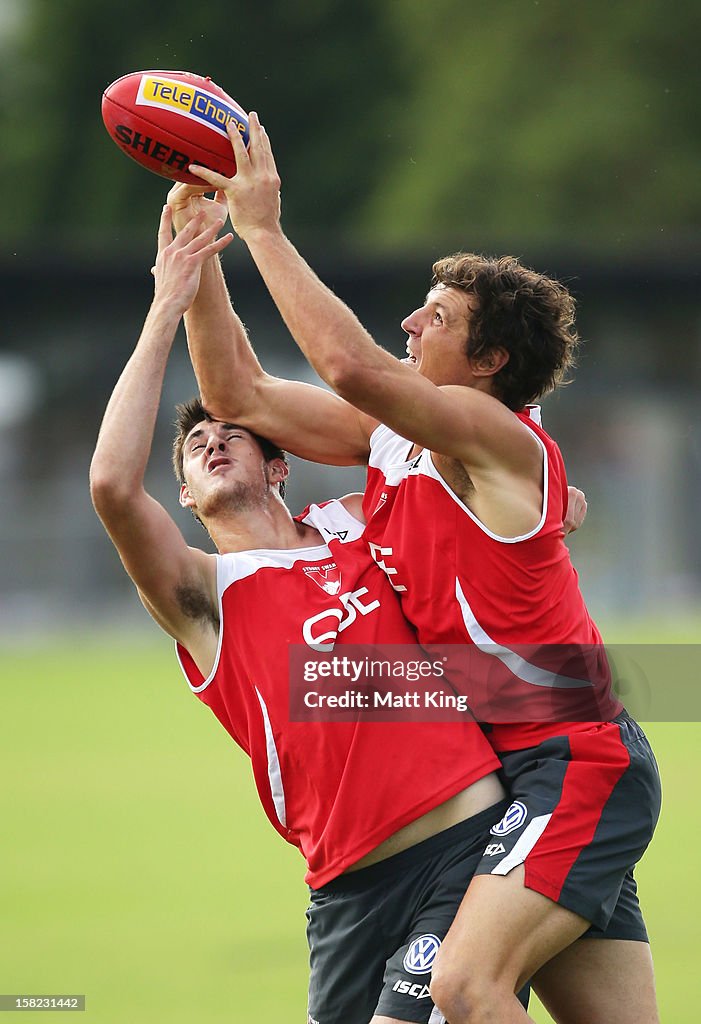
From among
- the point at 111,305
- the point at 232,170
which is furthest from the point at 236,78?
the point at 232,170

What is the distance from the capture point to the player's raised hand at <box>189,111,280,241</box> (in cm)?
375

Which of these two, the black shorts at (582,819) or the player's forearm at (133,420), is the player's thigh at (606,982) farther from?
the player's forearm at (133,420)

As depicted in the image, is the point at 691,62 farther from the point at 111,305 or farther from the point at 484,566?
the point at 484,566

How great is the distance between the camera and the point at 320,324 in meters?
3.68

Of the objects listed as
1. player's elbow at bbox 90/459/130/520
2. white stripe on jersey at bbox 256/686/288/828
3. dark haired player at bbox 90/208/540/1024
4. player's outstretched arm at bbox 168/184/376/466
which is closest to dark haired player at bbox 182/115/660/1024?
dark haired player at bbox 90/208/540/1024

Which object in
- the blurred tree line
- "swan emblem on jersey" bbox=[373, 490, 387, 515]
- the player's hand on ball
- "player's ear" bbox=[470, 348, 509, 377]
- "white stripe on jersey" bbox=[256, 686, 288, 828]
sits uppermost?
the blurred tree line

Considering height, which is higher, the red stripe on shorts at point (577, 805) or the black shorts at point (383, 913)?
the red stripe on shorts at point (577, 805)

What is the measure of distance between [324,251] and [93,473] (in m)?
22.8

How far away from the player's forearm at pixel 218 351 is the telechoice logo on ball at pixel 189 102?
41 cm

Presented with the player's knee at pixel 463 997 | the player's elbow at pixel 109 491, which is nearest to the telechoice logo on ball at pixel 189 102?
the player's elbow at pixel 109 491

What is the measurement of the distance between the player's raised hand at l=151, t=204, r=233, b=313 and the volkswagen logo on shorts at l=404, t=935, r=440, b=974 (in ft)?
5.54

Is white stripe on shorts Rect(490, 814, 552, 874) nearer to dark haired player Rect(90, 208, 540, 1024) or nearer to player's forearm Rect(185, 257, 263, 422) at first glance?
dark haired player Rect(90, 208, 540, 1024)

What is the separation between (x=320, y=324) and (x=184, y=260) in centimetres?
45

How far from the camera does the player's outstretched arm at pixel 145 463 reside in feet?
12.1
